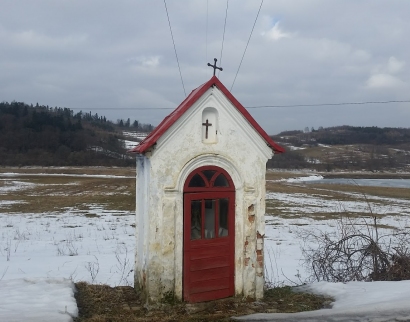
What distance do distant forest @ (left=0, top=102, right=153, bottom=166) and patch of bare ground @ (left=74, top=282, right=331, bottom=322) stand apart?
85260 millimetres

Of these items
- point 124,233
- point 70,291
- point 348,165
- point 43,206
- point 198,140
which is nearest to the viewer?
point 198,140

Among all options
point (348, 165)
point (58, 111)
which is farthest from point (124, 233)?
point (58, 111)

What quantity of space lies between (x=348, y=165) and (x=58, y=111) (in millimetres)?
101893

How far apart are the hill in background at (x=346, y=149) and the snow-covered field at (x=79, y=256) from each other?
7573 cm

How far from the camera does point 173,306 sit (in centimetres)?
621

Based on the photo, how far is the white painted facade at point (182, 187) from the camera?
242 inches

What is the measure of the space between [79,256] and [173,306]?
18.5ft

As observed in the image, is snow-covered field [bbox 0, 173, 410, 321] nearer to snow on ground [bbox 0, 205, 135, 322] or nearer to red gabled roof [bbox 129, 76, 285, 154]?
snow on ground [bbox 0, 205, 135, 322]

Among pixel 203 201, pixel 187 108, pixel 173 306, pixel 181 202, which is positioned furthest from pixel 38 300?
pixel 187 108

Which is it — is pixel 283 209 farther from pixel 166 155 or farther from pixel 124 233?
pixel 166 155

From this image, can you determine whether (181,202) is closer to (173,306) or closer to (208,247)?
(208,247)

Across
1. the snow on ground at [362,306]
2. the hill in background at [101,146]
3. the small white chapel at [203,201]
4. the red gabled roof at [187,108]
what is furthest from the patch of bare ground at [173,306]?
the hill in background at [101,146]

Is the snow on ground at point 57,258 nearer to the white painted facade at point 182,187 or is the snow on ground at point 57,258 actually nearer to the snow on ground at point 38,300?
the snow on ground at point 38,300

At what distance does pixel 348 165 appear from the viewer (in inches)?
3782
